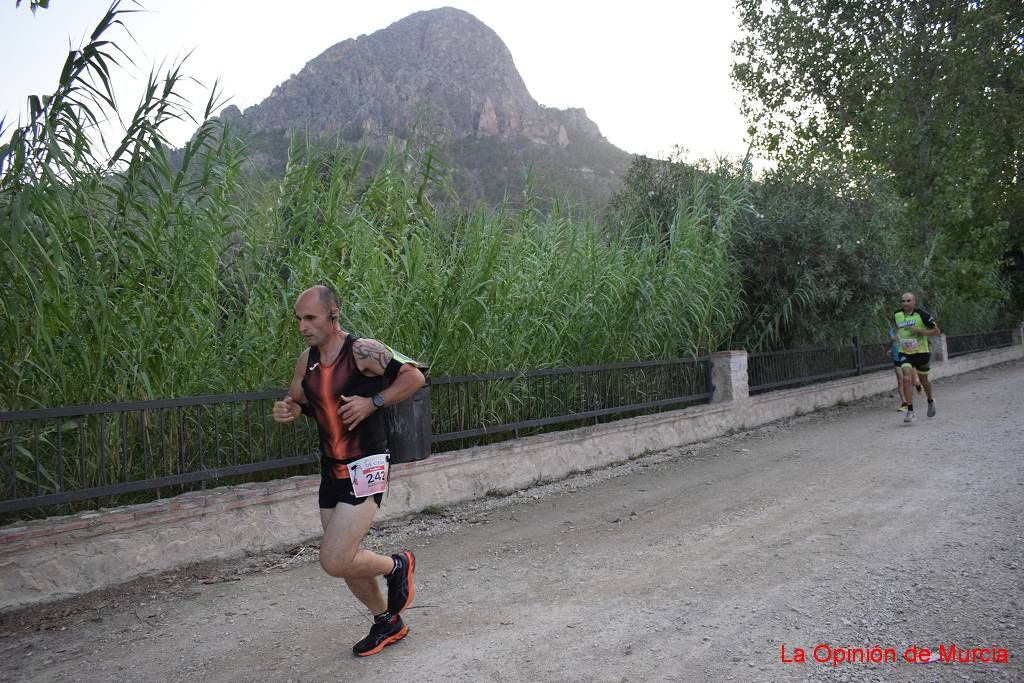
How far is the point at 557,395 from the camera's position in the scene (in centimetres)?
878

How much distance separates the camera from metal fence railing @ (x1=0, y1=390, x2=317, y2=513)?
4680 millimetres

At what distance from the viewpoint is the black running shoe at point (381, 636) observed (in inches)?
148

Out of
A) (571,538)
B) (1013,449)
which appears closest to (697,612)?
(571,538)

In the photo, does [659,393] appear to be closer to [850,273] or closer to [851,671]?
[850,273]

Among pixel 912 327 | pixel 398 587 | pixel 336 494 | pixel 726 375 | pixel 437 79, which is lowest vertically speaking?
pixel 398 587

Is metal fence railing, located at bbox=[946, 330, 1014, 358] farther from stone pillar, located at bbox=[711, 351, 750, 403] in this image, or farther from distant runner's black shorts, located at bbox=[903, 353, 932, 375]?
stone pillar, located at bbox=[711, 351, 750, 403]

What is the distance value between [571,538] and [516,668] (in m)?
2.54

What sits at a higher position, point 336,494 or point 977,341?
point 336,494

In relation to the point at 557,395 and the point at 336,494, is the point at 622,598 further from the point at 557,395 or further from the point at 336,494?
the point at 557,395

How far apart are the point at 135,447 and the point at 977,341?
26953 mm

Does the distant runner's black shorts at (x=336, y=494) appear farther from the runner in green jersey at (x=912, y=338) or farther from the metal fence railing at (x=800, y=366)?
the runner in green jersey at (x=912, y=338)

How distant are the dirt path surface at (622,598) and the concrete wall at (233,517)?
0.13m

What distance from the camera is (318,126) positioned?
6.88 metres

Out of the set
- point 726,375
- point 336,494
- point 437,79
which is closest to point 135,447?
point 336,494
